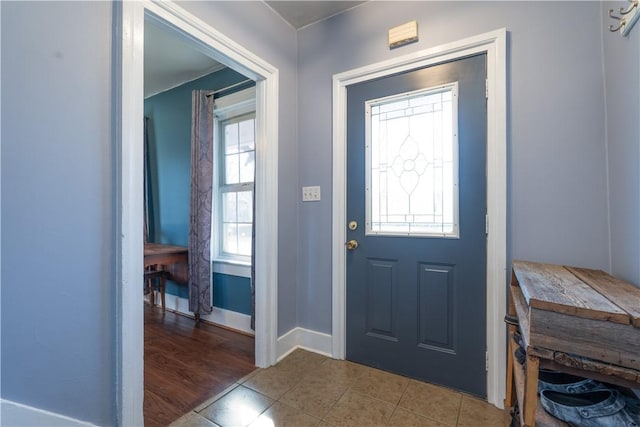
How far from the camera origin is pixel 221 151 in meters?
2.93

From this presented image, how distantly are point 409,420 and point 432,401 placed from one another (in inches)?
9.0

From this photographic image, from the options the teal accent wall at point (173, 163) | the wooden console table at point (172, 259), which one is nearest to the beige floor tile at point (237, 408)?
the teal accent wall at point (173, 163)

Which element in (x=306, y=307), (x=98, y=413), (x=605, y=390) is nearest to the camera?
(x=605, y=390)

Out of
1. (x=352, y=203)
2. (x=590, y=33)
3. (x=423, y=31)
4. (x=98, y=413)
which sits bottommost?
(x=98, y=413)

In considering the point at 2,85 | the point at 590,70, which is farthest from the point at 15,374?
the point at 590,70

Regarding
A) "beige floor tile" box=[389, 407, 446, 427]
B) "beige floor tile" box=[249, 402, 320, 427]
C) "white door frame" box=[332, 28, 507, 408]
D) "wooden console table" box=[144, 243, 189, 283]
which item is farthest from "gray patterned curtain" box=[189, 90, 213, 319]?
"white door frame" box=[332, 28, 507, 408]

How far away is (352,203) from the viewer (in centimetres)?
199

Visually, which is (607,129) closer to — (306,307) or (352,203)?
(352,203)

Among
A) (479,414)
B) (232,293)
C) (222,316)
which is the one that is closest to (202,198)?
(232,293)

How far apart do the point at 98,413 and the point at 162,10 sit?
1852mm

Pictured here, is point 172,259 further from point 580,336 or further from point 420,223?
point 580,336

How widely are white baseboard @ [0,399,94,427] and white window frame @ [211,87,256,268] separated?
62.4 inches

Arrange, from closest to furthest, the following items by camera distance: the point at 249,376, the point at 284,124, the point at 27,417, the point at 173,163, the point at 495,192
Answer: the point at 27,417 < the point at 495,192 < the point at 249,376 < the point at 284,124 < the point at 173,163

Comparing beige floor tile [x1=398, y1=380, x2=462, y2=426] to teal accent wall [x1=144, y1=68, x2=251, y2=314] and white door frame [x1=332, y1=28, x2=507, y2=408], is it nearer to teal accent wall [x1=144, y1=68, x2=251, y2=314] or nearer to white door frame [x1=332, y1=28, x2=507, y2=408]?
white door frame [x1=332, y1=28, x2=507, y2=408]
